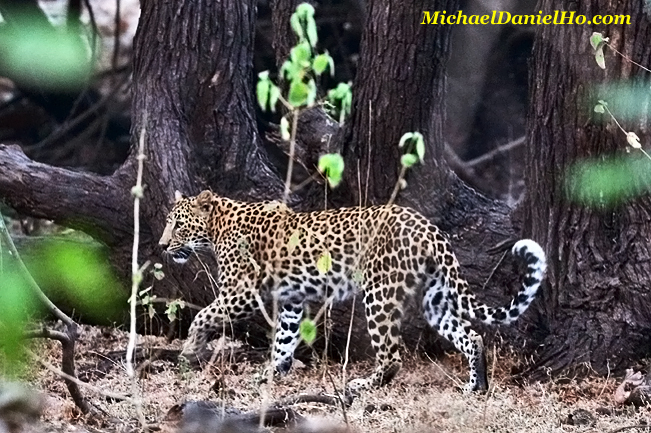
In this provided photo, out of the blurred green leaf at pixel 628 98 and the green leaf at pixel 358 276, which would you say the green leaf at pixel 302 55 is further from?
the blurred green leaf at pixel 628 98

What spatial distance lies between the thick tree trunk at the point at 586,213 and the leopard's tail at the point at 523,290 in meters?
0.22

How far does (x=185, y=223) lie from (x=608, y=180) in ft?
8.32

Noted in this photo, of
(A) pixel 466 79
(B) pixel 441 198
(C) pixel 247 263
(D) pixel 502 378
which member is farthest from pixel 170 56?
(A) pixel 466 79

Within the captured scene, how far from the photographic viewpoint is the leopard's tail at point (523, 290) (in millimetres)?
5504

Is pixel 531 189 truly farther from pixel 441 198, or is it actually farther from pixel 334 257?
pixel 334 257

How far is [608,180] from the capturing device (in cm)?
559

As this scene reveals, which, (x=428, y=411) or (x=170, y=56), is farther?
(x=170, y=56)

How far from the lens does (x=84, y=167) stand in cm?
1154

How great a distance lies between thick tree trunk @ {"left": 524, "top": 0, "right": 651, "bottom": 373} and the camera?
17.8ft

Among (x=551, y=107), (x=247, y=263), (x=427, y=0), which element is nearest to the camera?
(x=551, y=107)

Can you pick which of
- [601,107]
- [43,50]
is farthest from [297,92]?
[601,107]

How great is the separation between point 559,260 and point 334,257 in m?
1.26

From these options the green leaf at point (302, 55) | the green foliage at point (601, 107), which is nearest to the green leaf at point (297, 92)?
the green leaf at point (302, 55)

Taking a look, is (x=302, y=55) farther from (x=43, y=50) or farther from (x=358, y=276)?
(x=358, y=276)
